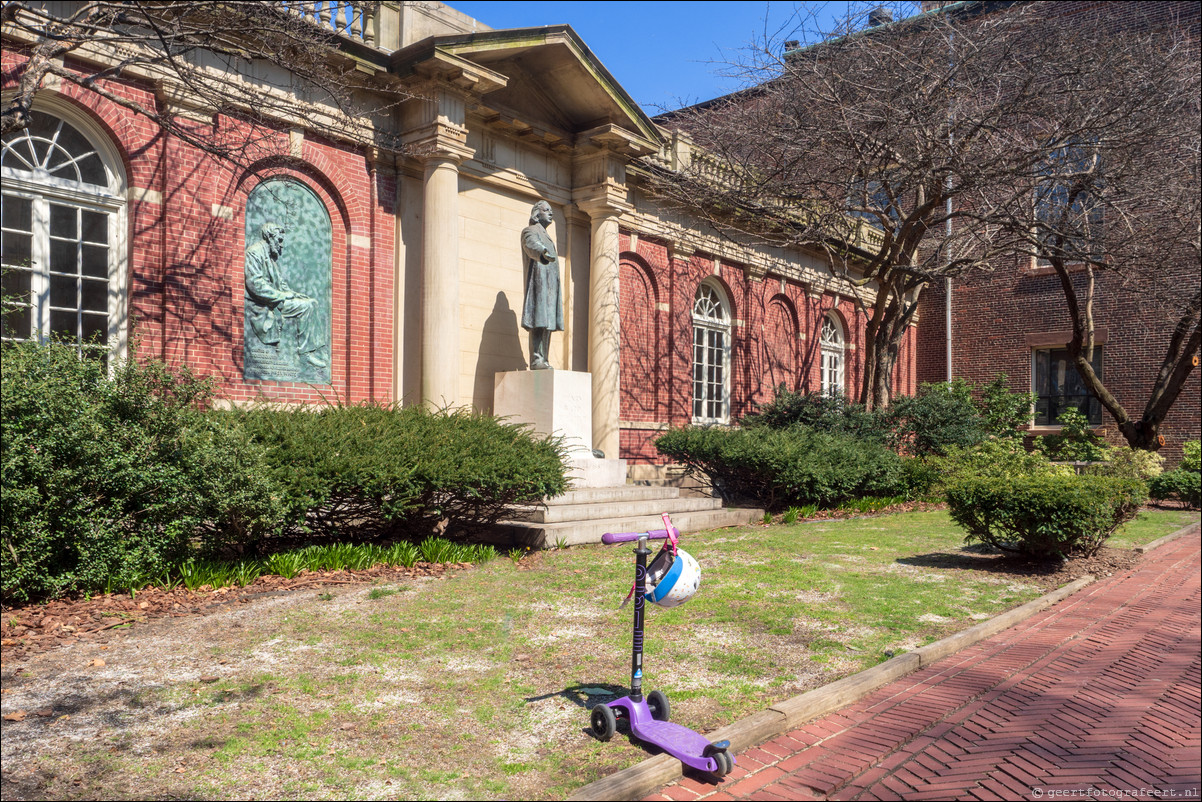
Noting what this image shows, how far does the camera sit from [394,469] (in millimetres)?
8148

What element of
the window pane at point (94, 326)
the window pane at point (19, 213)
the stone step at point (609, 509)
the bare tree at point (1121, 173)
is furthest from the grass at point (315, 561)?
the bare tree at point (1121, 173)

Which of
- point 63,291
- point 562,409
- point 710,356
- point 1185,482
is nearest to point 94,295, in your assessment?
point 63,291

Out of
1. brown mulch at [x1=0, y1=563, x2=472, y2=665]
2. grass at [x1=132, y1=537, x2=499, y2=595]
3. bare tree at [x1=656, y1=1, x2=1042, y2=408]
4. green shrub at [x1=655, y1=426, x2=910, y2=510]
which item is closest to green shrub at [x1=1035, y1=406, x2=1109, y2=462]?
bare tree at [x1=656, y1=1, x2=1042, y2=408]

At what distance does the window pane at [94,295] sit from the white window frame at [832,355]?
18.8m

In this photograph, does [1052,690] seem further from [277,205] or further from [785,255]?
[785,255]

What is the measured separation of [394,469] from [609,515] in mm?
3835

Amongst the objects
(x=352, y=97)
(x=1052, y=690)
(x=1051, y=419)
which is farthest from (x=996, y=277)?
(x=1052, y=690)

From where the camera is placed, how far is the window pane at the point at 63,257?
9.98 m

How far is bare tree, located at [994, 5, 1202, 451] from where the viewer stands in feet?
48.1

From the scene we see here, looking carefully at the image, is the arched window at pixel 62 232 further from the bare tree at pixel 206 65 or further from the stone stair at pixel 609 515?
the stone stair at pixel 609 515

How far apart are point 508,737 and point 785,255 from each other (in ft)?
65.6

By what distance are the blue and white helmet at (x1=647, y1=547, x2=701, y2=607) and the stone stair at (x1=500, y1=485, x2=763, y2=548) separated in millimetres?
5778

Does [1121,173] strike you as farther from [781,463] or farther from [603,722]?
[603,722]

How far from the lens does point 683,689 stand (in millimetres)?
5141
